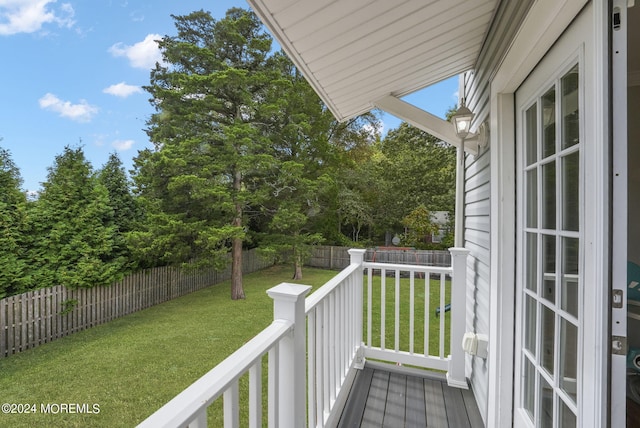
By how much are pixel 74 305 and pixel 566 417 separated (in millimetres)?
6849

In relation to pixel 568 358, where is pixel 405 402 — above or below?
below

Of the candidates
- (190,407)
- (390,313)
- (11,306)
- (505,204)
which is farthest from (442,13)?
(11,306)

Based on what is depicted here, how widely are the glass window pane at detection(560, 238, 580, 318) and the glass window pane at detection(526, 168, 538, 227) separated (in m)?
0.31

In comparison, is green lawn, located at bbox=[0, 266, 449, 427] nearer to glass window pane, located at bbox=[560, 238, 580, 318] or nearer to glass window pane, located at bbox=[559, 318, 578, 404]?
glass window pane, located at bbox=[559, 318, 578, 404]

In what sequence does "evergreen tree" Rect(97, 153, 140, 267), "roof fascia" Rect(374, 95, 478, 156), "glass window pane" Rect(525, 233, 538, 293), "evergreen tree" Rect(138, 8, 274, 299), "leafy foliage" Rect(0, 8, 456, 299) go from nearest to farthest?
1. "glass window pane" Rect(525, 233, 538, 293)
2. "roof fascia" Rect(374, 95, 478, 156)
3. "leafy foliage" Rect(0, 8, 456, 299)
4. "evergreen tree" Rect(97, 153, 140, 267)
5. "evergreen tree" Rect(138, 8, 274, 299)

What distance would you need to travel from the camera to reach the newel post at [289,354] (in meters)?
1.15

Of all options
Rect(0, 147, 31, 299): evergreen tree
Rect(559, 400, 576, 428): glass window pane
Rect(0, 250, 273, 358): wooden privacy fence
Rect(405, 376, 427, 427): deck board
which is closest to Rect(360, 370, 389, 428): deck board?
Rect(405, 376, 427, 427): deck board

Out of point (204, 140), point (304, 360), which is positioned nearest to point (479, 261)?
point (304, 360)

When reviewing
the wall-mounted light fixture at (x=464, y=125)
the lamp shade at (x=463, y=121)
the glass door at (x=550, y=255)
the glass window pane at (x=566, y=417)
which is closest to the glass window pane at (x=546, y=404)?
the glass door at (x=550, y=255)

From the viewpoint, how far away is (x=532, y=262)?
4.61 ft

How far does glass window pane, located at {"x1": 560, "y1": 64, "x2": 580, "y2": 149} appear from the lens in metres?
1.00

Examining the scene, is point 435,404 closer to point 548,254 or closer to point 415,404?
point 415,404

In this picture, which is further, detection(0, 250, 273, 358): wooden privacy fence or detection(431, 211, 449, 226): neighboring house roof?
detection(431, 211, 449, 226): neighboring house roof

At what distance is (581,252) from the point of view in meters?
0.88
